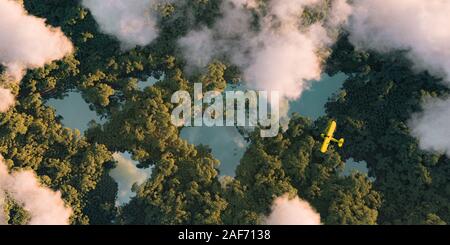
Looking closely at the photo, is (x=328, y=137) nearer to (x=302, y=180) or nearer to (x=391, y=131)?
(x=302, y=180)

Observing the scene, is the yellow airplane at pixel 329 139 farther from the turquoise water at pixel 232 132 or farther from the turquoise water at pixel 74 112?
the turquoise water at pixel 74 112

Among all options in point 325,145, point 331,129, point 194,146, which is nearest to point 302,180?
point 325,145

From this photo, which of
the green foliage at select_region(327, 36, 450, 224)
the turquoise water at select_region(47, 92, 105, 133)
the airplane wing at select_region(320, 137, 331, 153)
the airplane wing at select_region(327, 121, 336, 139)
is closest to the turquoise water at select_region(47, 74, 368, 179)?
the turquoise water at select_region(47, 92, 105, 133)

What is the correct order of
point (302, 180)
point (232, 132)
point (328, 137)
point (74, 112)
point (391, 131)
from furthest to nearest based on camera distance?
point (74, 112), point (232, 132), point (391, 131), point (328, 137), point (302, 180)

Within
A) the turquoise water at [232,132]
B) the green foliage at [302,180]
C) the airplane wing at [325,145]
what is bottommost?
the green foliage at [302,180]

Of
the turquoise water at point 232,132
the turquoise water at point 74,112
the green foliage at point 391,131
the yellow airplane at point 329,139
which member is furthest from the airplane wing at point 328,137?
the turquoise water at point 74,112

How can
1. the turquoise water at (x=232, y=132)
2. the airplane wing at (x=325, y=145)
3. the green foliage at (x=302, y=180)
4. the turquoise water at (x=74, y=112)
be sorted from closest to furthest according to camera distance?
the green foliage at (x=302, y=180) < the airplane wing at (x=325, y=145) < the turquoise water at (x=232, y=132) < the turquoise water at (x=74, y=112)

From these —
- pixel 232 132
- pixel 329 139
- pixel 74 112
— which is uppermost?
pixel 74 112

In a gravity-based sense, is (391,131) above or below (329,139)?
above
